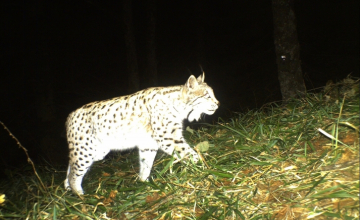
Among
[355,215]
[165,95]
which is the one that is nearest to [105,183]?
[165,95]

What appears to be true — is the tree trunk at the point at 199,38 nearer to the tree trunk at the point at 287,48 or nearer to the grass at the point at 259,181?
the tree trunk at the point at 287,48

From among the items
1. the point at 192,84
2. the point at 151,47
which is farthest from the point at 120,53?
the point at 192,84

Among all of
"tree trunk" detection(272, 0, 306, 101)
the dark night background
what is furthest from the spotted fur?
the dark night background

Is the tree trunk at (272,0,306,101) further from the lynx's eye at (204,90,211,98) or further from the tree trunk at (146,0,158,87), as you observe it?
the tree trunk at (146,0,158,87)

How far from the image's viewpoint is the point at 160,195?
3988 millimetres

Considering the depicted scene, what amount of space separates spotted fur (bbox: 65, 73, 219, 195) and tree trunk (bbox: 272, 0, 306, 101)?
7.19 feet

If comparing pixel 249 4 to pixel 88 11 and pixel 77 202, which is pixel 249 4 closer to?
pixel 88 11

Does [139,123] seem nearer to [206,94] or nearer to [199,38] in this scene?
Answer: [206,94]

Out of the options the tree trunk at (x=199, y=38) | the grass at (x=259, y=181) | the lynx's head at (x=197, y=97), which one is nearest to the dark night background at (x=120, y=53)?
the tree trunk at (x=199, y=38)

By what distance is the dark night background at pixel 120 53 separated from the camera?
34.5 ft

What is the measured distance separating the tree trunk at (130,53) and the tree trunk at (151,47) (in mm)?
852

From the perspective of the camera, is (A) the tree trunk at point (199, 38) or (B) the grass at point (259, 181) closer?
(B) the grass at point (259, 181)

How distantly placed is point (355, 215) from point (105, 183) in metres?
3.47

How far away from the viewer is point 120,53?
18.8 metres
